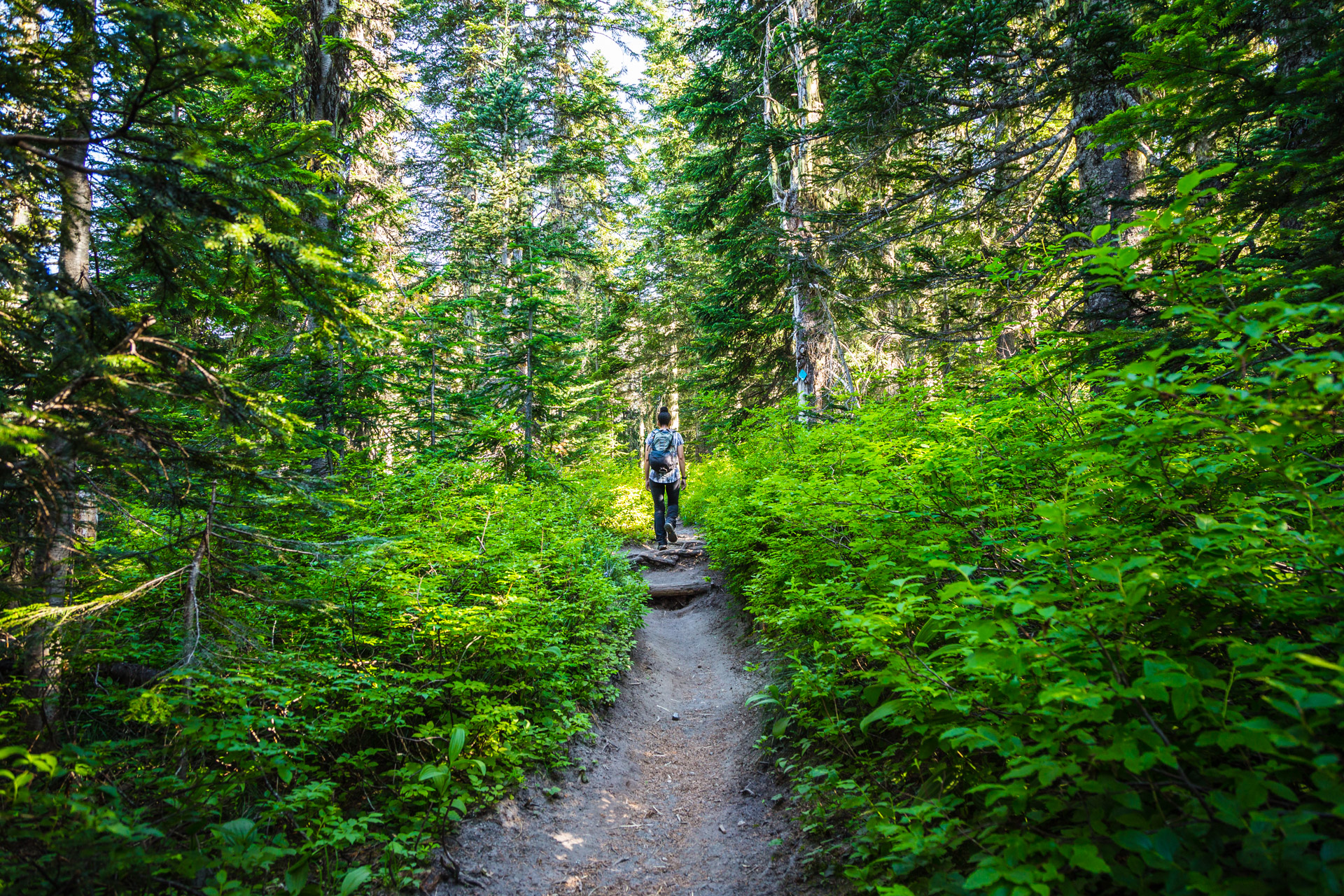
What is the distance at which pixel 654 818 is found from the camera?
4.32 m

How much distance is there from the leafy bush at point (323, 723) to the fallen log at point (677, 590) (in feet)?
13.0

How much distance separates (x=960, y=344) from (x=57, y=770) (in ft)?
30.1

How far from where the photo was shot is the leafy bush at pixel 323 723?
244cm

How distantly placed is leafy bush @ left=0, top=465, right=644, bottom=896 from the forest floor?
0.97 ft

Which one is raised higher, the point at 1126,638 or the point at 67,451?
the point at 67,451

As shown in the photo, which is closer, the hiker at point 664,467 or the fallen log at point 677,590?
the fallen log at point 677,590

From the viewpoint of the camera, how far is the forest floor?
3469 mm

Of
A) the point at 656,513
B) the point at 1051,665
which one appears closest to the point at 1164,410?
the point at 1051,665

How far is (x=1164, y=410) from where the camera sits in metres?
2.88

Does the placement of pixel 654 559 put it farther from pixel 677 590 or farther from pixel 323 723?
pixel 323 723

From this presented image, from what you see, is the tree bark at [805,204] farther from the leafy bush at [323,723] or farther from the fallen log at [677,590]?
the leafy bush at [323,723]

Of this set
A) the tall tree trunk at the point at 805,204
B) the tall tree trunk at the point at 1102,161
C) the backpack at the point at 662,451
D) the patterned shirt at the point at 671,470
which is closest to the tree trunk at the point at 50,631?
Result: the tall tree trunk at the point at 1102,161

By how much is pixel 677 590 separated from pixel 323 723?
6794mm

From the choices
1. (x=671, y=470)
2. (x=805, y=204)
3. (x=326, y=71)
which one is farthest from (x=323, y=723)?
(x=805, y=204)
